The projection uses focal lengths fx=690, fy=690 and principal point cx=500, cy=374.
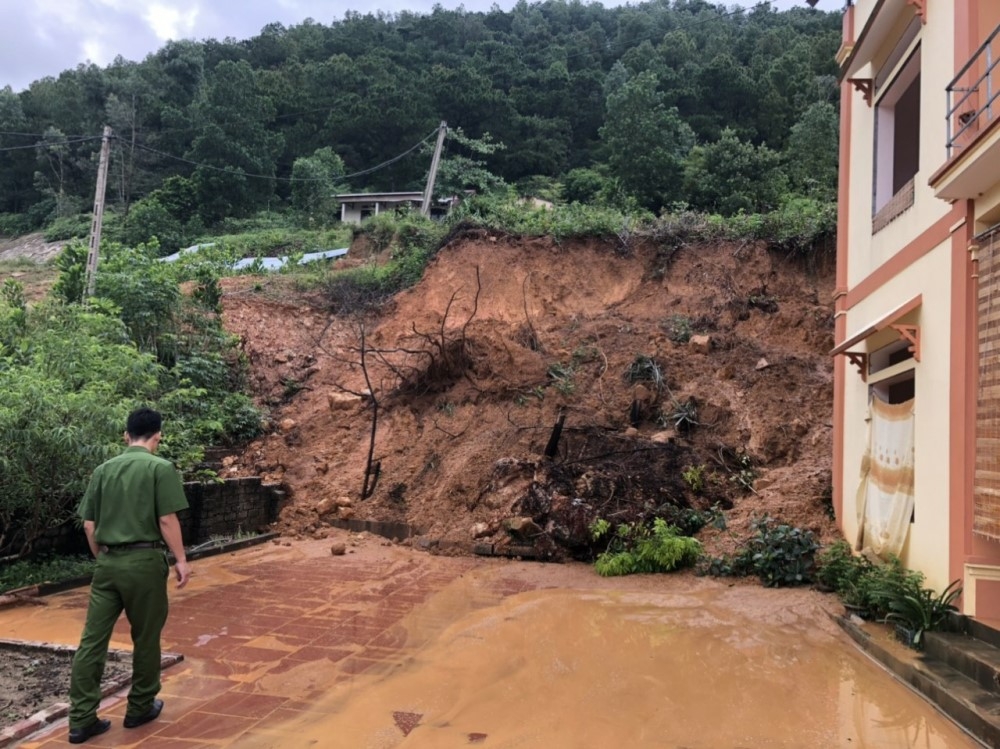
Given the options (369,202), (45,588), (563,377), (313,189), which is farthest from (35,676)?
(369,202)

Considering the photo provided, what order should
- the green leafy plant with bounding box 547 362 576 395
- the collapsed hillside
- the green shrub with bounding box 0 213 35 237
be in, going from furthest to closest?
the green shrub with bounding box 0 213 35 237
the green leafy plant with bounding box 547 362 576 395
the collapsed hillside

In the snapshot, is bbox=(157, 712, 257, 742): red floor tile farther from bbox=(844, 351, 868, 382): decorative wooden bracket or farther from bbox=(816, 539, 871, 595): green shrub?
bbox=(844, 351, 868, 382): decorative wooden bracket

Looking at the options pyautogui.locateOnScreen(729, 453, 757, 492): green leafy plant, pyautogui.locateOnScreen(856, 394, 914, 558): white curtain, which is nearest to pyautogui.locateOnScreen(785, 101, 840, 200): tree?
pyautogui.locateOnScreen(729, 453, 757, 492): green leafy plant

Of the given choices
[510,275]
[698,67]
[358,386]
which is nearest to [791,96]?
[698,67]

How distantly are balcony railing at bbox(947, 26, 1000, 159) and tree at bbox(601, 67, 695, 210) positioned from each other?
1851 centimetres

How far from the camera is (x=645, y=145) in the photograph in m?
24.5

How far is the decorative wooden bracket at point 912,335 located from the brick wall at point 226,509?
8312 mm

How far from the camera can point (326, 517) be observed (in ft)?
36.0

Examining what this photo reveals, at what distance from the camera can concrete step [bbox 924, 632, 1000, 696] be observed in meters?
4.01

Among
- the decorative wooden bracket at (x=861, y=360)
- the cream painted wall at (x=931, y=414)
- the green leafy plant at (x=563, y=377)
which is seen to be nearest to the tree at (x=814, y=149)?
the green leafy plant at (x=563, y=377)

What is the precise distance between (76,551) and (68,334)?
258 centimetres

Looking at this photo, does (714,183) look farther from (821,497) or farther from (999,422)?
(999,422)

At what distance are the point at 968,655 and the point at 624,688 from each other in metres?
2.13

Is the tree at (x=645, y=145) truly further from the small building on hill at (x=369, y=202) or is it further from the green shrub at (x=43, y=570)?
the green shrub at (x=43, y=570)
